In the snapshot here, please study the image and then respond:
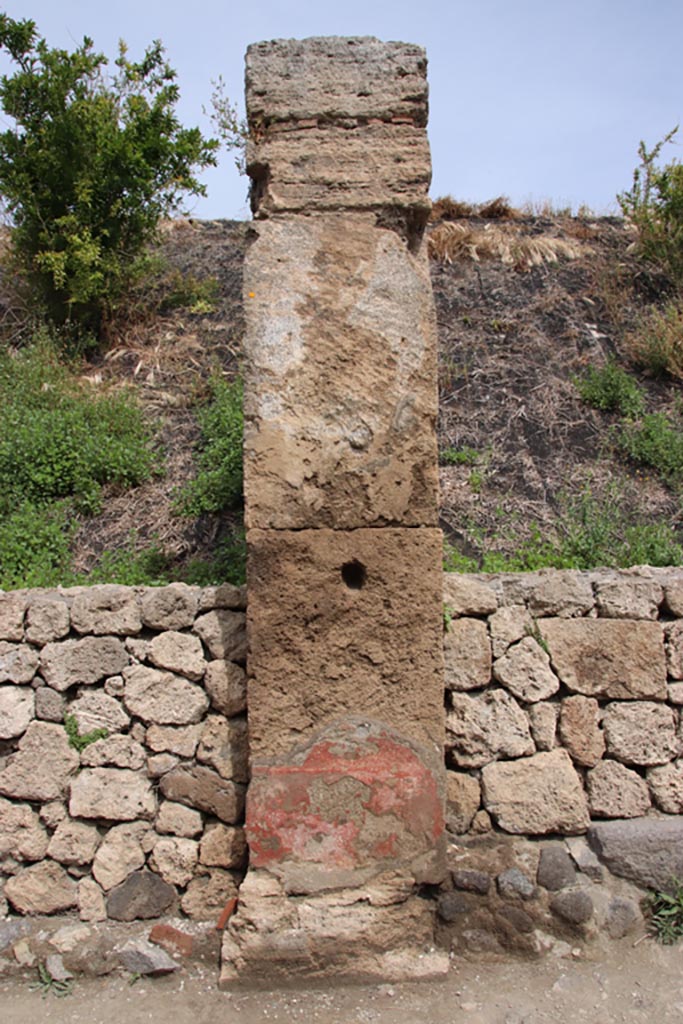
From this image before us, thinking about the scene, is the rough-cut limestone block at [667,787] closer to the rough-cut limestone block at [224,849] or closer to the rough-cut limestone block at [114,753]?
the rough-cut limestone block at [224,849]

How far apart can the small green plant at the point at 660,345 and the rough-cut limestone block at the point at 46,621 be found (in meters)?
4.89

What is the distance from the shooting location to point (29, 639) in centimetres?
363

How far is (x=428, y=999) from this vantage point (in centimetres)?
311

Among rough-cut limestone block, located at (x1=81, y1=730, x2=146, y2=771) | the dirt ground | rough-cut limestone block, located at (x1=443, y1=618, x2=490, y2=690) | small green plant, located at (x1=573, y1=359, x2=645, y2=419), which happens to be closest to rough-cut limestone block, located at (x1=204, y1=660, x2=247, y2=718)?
rough-cut limestone block, located at (x1=81, y1=730, x2=146, y2=771)

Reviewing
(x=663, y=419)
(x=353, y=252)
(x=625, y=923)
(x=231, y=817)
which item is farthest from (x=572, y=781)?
(x=663, y=419)

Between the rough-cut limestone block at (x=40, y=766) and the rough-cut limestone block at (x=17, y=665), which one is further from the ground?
the rough-cut limestone block at (x=17, y=665)

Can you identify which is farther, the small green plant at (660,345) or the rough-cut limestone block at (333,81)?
the small green plant at (660,345)

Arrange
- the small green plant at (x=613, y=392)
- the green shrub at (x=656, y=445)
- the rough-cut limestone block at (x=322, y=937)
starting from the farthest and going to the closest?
the small green plant at (x=613, y=392) < the green shrub at (x=656, y=445) < the rough-cut limestone block at (x=322, y=937)

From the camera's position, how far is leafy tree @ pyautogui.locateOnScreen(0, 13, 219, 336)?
6695 millimetres

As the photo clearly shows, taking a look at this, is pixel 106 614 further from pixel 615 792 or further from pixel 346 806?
pixel 615 792

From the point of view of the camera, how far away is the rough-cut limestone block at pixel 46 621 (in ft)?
11.9

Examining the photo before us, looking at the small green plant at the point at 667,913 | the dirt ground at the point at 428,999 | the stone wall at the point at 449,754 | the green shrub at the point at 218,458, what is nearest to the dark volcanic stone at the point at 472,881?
the stone wall at the point at 449,754

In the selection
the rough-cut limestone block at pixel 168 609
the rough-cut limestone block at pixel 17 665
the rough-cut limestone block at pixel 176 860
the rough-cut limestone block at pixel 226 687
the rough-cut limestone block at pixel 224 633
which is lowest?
the rough-cut limestone block at pixel 176 860

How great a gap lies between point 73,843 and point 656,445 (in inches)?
167
